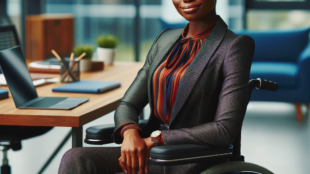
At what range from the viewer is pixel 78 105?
1.85 metres

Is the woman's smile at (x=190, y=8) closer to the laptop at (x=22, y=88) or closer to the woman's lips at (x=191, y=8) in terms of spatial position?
the woman's lips at (x=191, y=8)

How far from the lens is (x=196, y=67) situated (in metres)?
1.52

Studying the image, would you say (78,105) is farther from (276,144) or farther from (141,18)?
(141,18)

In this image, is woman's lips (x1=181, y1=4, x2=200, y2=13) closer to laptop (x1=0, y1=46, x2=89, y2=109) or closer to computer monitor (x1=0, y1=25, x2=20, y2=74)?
A: laptop (x1=0, y1=46, x2=89, y2=109)

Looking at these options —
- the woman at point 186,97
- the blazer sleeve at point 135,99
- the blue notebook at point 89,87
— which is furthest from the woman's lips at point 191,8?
the blue notebook at point 89,87

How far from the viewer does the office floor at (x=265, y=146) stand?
10.9ft

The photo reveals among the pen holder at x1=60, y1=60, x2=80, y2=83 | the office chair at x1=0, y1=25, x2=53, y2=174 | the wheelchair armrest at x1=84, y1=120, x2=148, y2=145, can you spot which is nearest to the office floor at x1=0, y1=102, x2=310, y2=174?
the office chair at x1=0, y1=25, x2=53, y2=174

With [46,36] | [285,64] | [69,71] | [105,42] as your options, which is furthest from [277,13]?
[69,71]

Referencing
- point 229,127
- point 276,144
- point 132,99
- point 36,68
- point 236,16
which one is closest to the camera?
point 229,127

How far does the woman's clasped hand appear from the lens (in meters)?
1.42

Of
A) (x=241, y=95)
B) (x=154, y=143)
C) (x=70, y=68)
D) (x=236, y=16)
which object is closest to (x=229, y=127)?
(x=241, y=95)

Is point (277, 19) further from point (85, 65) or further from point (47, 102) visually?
point (47, 102)

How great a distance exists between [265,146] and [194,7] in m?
2.49

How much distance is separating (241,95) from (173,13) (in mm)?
5558
